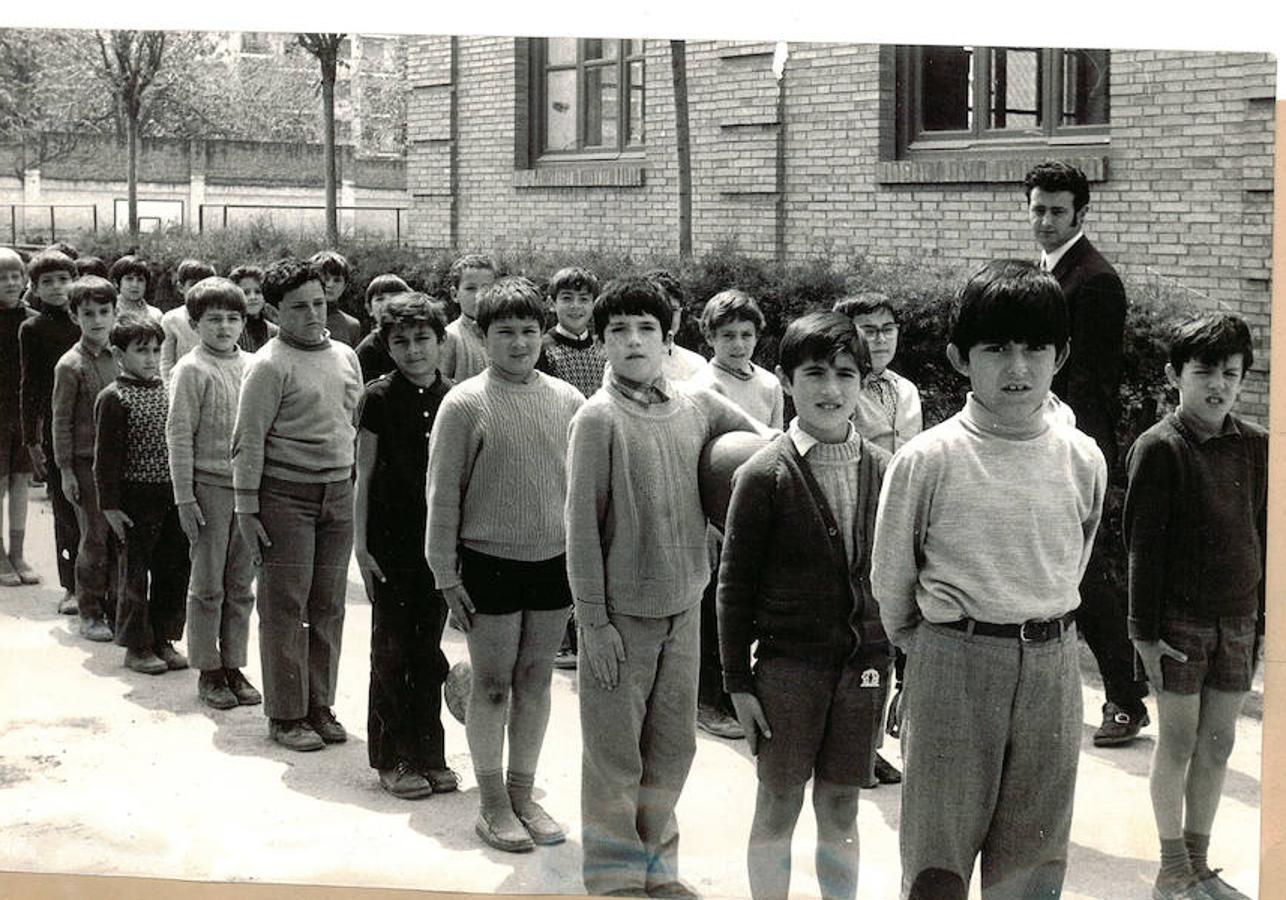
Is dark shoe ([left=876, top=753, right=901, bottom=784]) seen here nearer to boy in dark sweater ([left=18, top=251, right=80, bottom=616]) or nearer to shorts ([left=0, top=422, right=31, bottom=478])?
boy in dark sweater ([left=18, top=251, right=80, bottom=616])

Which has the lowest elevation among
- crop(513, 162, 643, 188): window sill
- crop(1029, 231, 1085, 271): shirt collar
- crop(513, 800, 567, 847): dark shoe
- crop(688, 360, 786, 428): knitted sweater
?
crop(513, 800, 567, 847): dark shoe

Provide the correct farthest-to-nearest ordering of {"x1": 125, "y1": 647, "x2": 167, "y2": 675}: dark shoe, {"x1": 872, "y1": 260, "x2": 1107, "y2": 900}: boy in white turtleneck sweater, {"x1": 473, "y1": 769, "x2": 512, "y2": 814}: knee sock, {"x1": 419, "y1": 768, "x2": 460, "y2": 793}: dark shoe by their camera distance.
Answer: {"x1": 125, "y1": 647, "x2": 167, "y2": 675}: dark shoe < {"x1": 419, "y1": 768, "x2": 460, "y2": 793}: dark shoe < {"x1": 473, "y1": 769, "x2": 512, "y2": 814}: knee sock < {"x1": 872, "y1": 260, "x2": 1107, "y2": 900}: boy in white turtleneck sweater

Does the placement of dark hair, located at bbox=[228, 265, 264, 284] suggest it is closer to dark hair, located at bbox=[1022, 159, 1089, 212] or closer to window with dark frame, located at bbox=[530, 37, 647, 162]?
window with dark frame, located at bbox=[530, 37, 647, 162]

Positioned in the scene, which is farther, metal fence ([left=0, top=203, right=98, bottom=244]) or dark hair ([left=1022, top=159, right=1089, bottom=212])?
metal fence ([left=0, top=203, right=98, bottom=244])

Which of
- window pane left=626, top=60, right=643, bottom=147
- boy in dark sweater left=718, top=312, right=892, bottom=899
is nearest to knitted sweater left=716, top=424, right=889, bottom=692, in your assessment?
boy in dark sweater left=718, top=312, right=892, bottom=899

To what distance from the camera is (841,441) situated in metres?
3.65

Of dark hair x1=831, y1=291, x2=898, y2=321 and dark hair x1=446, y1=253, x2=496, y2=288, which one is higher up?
dark hair x1=446, y1=253, x2=496, y2=288

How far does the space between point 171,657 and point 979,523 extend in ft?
7.71

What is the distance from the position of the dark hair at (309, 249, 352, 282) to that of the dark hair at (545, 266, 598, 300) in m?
0.55

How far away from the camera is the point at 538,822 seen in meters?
4.25

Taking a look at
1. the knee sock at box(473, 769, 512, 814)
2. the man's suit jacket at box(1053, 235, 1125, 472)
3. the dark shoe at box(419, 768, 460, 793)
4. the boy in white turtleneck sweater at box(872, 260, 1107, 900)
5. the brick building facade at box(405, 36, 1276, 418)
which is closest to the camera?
the boy in white turtleneck sweater at box(872, 260, 1107, 900)

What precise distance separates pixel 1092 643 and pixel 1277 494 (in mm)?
533

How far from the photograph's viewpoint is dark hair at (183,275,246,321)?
14.8 feet

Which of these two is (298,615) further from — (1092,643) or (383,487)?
(1092,643)
